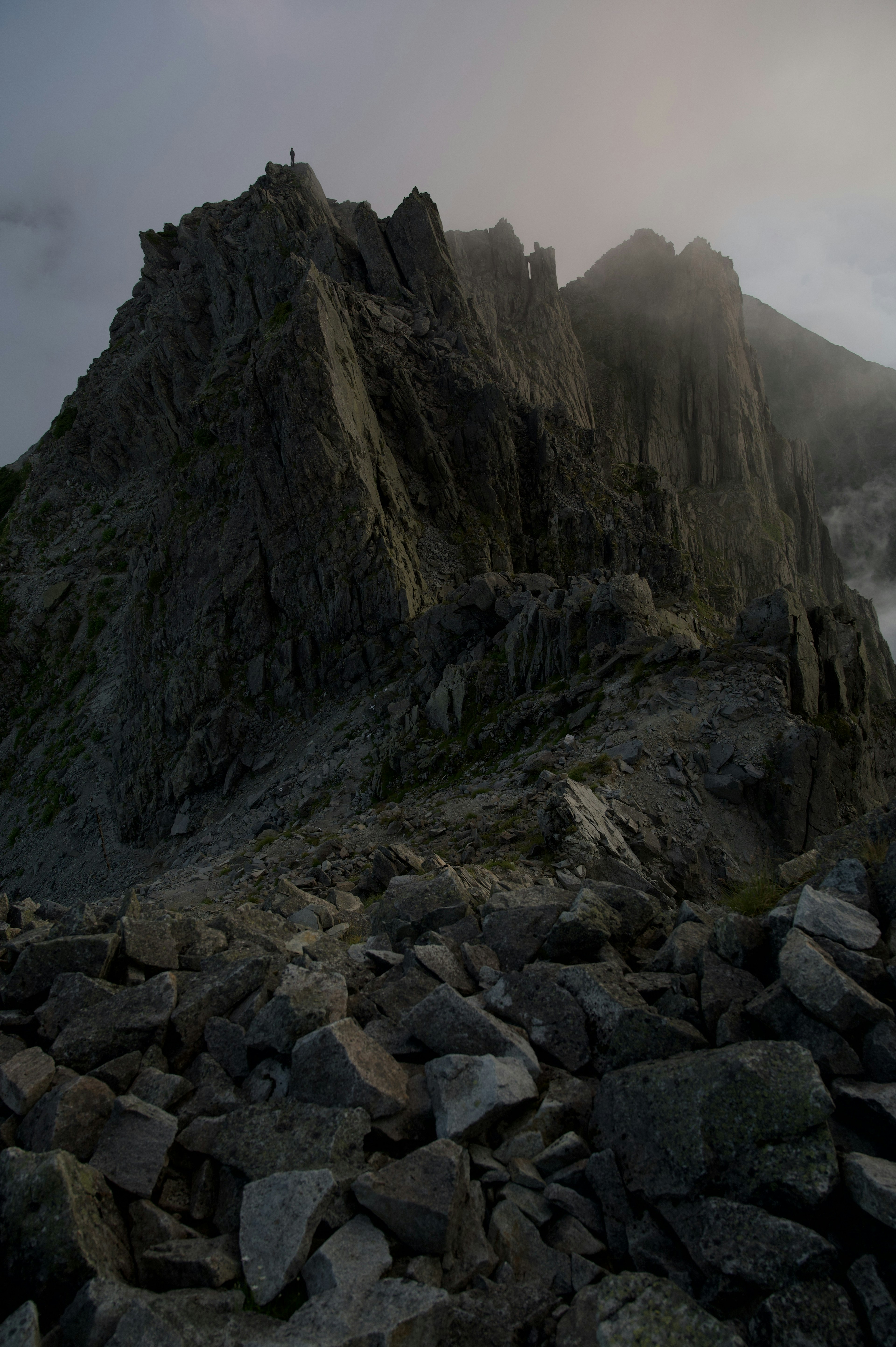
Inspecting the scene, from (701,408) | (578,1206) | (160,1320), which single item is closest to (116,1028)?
(160,1320)

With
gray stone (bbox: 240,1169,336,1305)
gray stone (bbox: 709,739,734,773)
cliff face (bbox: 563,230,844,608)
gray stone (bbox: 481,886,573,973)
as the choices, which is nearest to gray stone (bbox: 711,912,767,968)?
gray stone (bbox: 481,886,573,973)

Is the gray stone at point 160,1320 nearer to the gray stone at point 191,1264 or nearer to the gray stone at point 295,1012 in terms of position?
the gray stone at point 191,1264

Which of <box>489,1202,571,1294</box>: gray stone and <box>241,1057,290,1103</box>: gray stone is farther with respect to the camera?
<box>241,1057,290,1103</box>: gray stone

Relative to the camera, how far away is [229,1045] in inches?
221

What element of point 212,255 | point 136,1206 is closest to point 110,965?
point 136,1206

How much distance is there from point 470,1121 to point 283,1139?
1.31m

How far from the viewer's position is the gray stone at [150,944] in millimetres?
6750

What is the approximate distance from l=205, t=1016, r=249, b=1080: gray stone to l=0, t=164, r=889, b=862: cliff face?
24.7m

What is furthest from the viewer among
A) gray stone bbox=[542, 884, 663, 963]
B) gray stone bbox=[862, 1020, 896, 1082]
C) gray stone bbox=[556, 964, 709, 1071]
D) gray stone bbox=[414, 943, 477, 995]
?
gray stone bbox=[542, 884, 663, 963]

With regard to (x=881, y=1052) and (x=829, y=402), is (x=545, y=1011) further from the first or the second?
(x=829, y=402)

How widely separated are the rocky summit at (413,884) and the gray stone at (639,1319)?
2 centimetres

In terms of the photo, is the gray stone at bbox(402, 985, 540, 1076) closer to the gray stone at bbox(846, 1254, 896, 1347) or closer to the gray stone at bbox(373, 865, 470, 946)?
the gray stone at bbox(373, 865, 470, 946)

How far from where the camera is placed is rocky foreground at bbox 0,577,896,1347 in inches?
141

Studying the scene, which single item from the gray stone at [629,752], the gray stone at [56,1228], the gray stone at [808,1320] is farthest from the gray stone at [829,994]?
the gray stone at [629,752]
